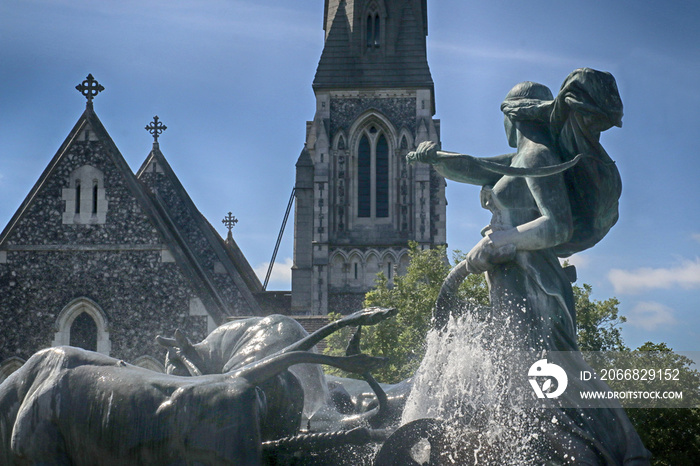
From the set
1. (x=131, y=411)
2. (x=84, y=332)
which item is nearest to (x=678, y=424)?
(x=131, y=411)

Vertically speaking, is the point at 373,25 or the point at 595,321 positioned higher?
the point at 373,25

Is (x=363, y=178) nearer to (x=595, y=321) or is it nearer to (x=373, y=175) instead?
(x=373, y=175)

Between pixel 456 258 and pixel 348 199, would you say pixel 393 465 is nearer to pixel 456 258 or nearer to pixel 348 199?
pixel 456 258

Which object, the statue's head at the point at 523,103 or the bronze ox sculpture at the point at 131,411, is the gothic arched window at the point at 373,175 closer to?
the statue's head at the point at 523,103

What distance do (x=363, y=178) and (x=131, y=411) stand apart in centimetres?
4194

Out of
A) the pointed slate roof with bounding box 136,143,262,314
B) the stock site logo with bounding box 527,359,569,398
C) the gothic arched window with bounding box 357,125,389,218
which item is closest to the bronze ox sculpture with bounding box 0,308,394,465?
the stock site logo with bounding box 527,359,569,398

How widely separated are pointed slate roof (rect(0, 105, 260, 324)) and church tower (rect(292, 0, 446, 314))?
53.6ft

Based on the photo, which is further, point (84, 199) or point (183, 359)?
point (84, 199)

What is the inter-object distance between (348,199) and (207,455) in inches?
1633

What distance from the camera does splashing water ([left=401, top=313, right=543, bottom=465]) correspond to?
4344 mm

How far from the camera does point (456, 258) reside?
25.2 m

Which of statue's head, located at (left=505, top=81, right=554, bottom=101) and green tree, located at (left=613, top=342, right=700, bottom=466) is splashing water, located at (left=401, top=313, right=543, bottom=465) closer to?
statue's head, located at (left=505, top=81, right=554, bottom=101)

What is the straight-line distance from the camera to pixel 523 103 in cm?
513

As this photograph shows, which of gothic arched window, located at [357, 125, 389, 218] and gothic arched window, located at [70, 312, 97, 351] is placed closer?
gothic arched window, located at [70, 312, 97, 351]
